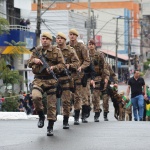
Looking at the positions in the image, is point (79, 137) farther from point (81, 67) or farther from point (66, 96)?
point (81, 67)

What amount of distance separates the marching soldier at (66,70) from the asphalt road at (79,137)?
0.45 meters

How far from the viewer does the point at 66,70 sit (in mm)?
13609

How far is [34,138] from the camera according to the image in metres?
12.4

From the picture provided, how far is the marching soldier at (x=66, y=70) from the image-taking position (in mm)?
13727

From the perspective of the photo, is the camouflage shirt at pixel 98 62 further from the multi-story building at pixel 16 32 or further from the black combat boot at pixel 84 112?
the multi-story building at pixel 16 32

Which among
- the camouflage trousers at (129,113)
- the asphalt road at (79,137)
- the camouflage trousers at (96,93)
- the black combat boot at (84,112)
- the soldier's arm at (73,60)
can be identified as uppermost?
the soldier's arm at (73,60)

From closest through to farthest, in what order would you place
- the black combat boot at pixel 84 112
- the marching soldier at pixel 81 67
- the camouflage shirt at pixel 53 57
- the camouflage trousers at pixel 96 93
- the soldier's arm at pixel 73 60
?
the camouflage shirt at pixel 53 57 < the soldier's arm at pixel 73 60 < the marching soldier at pixel 81 67 < the black combat boot at pixel 84 112 < the camouflage trousers at pixel 96 93

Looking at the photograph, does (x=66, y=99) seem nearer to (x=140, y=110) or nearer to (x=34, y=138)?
(x=34, y=138)

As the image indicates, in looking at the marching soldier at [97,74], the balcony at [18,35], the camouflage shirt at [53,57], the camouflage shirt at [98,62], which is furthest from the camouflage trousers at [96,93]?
the balcony at [18,35]

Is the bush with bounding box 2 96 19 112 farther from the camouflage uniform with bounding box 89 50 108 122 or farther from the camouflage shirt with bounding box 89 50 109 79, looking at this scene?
the camouflage shirt with bounding box 89 50 109 79

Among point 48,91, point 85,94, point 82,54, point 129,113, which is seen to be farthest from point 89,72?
point 129,113

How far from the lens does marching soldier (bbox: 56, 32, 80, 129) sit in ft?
45.0

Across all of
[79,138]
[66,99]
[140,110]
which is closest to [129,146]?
[79,138]

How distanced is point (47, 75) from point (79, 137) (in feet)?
4.10
